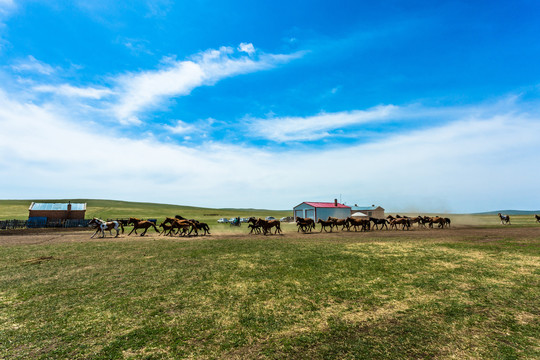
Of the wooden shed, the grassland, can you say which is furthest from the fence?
the grassland

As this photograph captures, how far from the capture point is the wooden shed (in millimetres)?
49406

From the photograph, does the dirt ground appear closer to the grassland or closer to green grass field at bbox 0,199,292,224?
the grassland

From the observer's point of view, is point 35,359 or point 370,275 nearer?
point 35,359

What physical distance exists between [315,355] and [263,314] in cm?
208

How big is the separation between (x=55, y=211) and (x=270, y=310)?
61.0 meters

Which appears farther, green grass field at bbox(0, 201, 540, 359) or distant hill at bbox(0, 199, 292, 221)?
distant hill at bbox(0, 199, 292, 221)

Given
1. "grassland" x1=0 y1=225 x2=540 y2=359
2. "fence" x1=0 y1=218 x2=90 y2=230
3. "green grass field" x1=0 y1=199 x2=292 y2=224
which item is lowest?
"grassland" x1=0 y1=225 x2=540 y2=359

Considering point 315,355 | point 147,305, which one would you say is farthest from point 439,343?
point 147,305

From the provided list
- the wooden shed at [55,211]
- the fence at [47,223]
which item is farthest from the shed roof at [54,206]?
the fence at [47,223]

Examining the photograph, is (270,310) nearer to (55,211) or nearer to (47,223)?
(47,223)

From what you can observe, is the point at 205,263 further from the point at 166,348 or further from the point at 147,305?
the point at 166,348

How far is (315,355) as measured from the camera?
4750 millimetres

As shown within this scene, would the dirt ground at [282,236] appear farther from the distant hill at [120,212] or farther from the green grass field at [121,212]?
the distant hill at [120,212]

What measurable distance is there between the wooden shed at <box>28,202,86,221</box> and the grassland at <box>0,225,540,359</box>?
158 ft
